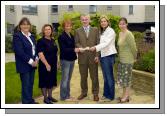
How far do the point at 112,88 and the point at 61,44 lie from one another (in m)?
1.49

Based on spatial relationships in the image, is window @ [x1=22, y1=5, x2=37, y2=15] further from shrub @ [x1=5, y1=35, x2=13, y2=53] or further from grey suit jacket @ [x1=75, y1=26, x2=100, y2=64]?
grey suit jacket @ [x1=75, y1=26, x2=100, y2=64]

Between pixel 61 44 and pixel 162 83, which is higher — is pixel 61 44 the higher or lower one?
the higher one

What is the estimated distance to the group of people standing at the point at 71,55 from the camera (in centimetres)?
730

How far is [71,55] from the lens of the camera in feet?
25.6

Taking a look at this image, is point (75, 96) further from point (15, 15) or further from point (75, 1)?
point (15, 15)

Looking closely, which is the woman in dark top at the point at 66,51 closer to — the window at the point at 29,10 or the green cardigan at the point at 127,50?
the green cardigan at the point at 127,50

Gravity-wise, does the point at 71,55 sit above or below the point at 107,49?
below

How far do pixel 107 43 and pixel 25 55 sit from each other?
1.75m

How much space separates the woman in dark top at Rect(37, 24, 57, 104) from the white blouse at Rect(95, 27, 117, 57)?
3.17 feet

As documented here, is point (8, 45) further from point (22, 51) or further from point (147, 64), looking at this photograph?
point (22, 51)

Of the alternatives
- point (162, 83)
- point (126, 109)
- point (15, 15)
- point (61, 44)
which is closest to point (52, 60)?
point (61, 44)

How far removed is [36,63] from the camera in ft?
24.1

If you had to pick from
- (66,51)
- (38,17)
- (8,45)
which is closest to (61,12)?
(38,17)

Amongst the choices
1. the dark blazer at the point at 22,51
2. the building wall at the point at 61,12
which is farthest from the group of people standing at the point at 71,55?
the building wall at the point at 61,12
